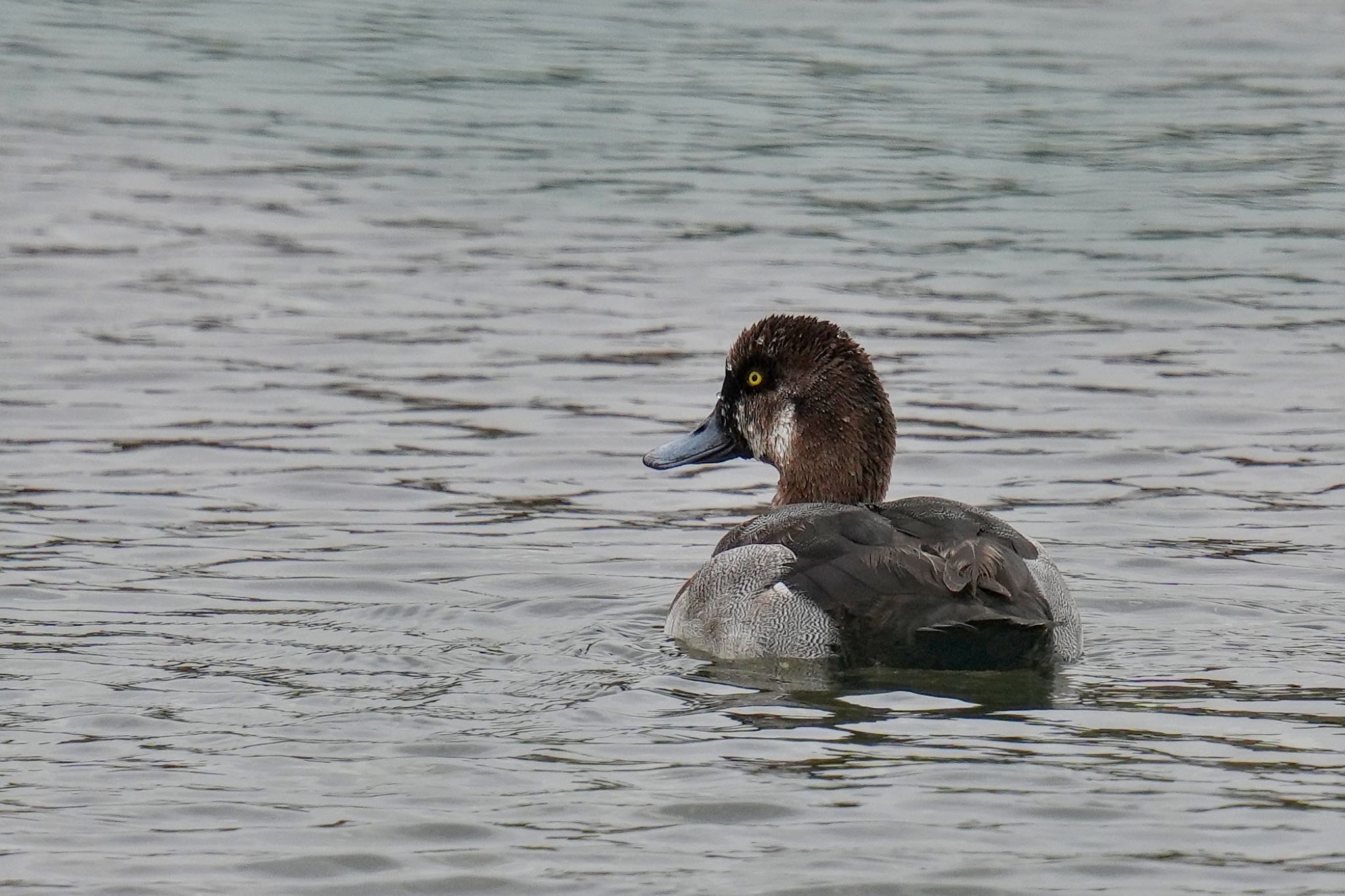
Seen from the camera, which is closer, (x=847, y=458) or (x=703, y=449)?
(x=847, y=458)

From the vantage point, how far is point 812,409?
9289 millimetres

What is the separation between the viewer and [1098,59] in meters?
23.3

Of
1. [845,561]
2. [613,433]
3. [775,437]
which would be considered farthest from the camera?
[613,433]

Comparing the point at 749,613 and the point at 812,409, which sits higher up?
the point at 812,409

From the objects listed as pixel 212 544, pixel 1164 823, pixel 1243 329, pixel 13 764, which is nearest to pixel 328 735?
pixel 13 764

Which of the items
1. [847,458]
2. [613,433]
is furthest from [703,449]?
[613,433]

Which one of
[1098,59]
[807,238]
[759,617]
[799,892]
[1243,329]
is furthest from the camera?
[1098,59]

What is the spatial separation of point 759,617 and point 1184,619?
5.56 feet

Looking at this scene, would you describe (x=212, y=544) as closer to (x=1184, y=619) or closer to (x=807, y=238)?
(x=1184, y=619)

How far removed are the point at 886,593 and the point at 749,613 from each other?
0.58 m

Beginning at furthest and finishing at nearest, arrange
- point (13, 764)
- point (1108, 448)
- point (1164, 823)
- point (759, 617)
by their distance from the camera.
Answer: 1. point (1108, 448)
2. point (759, 617)
3. point (13, 764)
4. point (1164, 823)

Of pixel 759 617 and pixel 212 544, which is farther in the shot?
pixel 212 544

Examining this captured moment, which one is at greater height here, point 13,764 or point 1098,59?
point 1098,59

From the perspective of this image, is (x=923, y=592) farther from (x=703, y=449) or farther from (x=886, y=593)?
(x=703, y=449)
